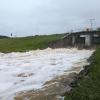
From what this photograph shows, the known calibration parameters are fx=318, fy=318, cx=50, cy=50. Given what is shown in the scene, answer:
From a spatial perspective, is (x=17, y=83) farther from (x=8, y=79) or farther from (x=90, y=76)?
(x=90, y=76)

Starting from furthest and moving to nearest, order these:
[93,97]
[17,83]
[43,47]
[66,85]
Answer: [43,47], [17,83], [66,85], [93,97]

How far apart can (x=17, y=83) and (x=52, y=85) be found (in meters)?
3.16

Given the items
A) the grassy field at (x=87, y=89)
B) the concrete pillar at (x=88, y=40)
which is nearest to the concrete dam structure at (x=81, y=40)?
the concrete pillar at (x=88, y=40)

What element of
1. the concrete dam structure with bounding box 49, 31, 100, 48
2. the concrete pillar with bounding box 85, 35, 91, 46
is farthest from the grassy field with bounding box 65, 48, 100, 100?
the concrete dam structure with bounding box 49, 31, 100, 48

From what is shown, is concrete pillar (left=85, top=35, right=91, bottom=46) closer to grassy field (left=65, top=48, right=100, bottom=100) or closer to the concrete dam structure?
the concrete dam structure

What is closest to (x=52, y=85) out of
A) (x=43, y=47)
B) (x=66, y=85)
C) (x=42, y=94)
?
(x=66, y=85)

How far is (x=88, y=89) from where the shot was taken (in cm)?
1675

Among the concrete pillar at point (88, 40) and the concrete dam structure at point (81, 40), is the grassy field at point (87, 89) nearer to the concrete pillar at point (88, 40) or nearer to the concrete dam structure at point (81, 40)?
the concrete pillar at point (88, 40)

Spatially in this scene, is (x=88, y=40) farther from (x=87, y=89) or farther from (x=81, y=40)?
(x=87, y=89)

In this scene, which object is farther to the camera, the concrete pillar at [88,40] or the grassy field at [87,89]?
the concrete pillar at [88,40]

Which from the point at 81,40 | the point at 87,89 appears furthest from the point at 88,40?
the point at 87,89

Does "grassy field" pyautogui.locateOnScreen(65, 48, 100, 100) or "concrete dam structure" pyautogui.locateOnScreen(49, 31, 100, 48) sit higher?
"concrete dam structure" pyautogui.locateOnScreen(49, 31, 100, 48)

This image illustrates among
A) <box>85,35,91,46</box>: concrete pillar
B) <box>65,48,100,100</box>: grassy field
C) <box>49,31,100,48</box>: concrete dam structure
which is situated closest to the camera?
<box>65,48,100,100</box>: grassy field

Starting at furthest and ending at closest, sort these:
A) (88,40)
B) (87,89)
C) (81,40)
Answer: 1. (81,40)
2. (88,40)
3. (87,89)
